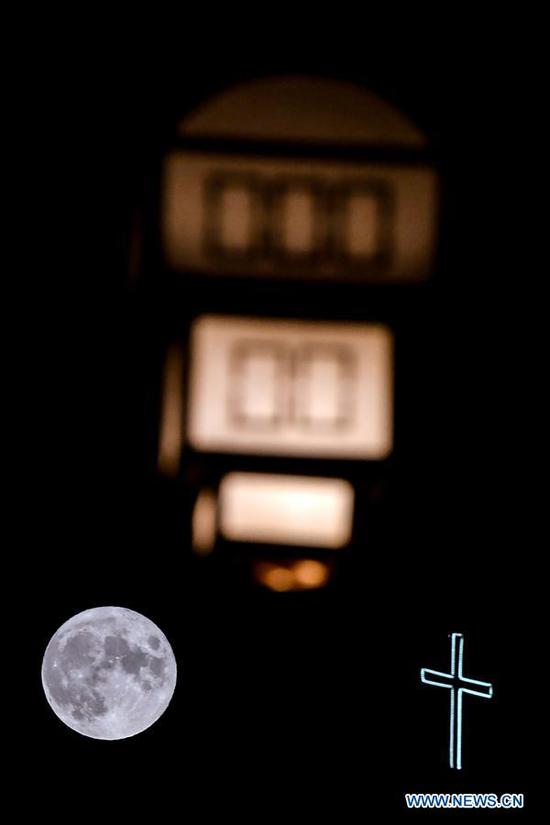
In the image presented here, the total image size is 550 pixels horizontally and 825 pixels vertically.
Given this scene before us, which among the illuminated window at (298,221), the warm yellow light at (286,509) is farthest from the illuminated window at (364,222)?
the warm yellow light at (286,509)

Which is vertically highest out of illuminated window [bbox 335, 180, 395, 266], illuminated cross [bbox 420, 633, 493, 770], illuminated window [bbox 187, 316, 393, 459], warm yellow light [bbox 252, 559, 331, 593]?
illuminated window [bbox 335, 180, 395, 266]

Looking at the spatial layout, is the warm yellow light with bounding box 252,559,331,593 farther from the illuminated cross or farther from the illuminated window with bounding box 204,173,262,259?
the illuminated window with bounding box 204,173,262,259

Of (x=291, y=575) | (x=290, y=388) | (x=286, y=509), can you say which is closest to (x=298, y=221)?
(x=290, y=388)

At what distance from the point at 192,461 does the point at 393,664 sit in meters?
2.02

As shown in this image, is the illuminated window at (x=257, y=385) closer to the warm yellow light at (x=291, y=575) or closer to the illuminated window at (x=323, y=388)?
the illuminated window at (x=323, y=388)

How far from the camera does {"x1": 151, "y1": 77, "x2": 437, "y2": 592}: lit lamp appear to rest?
652 cm

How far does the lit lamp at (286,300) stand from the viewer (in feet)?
21.4

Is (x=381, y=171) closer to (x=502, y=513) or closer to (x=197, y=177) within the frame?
(x=197, y=177)

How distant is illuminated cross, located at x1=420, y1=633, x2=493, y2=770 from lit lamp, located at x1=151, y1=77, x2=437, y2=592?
1.14 metres

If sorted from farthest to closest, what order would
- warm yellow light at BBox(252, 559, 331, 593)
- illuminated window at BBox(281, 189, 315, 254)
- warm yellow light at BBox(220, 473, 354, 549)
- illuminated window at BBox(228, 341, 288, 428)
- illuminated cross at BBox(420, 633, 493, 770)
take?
illuminated cross at BBox(420, 633, 493, 770)
warm yellow light at BBox(252, 559, 331, 593)
illuminated window at BBox(281, 189, 315, 254)
warm yellow light at BBox(220, 473, 354, 549)
illuminated window at BBox(228, 341, 288, 428)

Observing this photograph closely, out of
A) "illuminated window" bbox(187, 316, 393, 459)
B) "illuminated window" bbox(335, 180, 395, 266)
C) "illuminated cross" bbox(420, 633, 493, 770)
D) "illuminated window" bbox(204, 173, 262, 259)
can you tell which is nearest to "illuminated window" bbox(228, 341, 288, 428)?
"illuminated window" bbox(187, 316, 393, 459)

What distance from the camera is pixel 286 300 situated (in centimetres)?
672

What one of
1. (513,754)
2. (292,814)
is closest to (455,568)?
(513,754)

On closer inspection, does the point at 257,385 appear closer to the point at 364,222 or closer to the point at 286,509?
the point at 286,509
